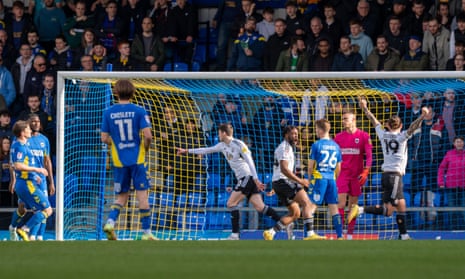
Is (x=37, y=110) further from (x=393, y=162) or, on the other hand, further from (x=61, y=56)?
(x=393, y=162)

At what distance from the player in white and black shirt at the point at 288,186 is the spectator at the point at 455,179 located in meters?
2.07

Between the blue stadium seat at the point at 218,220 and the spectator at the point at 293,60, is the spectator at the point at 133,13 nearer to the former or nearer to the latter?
the spectator at the point at 293,60

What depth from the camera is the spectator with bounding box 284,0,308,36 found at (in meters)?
17.5

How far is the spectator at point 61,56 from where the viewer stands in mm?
18453

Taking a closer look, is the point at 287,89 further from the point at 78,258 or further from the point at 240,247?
the point at 78,258

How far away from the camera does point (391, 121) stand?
14109mm

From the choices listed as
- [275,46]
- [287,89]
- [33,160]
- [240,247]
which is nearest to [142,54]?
[275,46]

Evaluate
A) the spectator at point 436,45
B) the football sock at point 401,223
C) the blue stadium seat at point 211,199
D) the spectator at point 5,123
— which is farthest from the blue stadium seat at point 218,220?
the spectator at point 436,45

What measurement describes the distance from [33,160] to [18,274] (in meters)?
6.91

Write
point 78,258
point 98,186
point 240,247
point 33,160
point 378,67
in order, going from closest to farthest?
point 78,258
point 240,247
point 33,160
point 98,186
point 378,67

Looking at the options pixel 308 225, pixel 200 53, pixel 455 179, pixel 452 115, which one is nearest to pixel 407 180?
pixel 455 179

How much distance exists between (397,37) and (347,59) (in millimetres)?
796

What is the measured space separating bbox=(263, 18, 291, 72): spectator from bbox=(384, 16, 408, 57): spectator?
5.16 ft

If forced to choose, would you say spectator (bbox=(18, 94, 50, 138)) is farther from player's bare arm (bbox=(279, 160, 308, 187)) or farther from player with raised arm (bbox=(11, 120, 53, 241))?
player's bare arm (bbox=(279, 160, 308, 187))
